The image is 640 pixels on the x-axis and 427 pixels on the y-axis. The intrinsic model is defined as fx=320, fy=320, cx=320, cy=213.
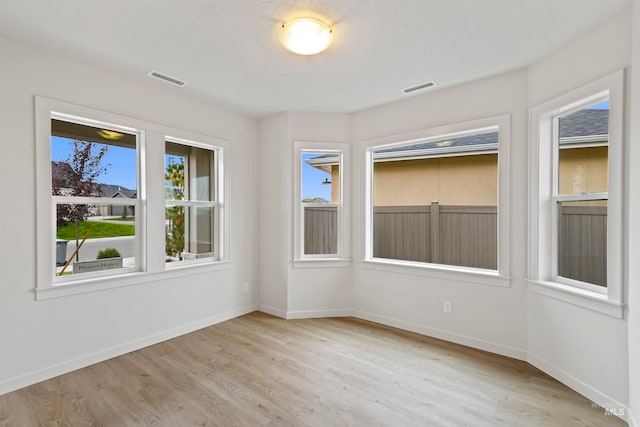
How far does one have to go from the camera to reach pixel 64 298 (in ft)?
8.89

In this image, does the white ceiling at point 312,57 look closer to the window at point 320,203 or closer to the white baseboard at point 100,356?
the window at point 320,203

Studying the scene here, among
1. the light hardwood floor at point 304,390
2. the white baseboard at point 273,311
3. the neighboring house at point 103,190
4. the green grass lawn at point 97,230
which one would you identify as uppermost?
the neighboring house at point 103,190

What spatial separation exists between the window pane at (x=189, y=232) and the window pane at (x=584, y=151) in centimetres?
374

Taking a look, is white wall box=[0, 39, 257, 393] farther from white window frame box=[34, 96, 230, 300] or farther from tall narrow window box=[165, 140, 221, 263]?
tall narrow window box=[165, 140, 221, 263]

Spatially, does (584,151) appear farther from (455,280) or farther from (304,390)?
(304,390)

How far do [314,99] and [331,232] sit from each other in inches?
66.7

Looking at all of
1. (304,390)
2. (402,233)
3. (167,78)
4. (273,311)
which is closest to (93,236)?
(167,78)

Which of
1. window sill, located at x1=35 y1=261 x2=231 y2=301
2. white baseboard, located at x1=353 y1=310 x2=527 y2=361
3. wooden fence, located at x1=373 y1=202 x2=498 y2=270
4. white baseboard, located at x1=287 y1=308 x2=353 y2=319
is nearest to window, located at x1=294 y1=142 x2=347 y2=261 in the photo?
wooden fence, located at x1=373 y1=202 x2=498 y2=270

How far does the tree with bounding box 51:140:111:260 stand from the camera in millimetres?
2797

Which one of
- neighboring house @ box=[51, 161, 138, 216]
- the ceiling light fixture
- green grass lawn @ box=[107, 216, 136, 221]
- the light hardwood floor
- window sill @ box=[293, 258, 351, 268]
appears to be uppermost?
the ceiling light fixture

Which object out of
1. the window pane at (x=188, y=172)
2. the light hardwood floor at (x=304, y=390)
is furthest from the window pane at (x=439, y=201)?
the window pane at (x=188, y=172)

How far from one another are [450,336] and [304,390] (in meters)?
1.75

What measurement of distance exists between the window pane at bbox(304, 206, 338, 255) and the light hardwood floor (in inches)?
49.6

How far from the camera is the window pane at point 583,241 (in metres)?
2.41
